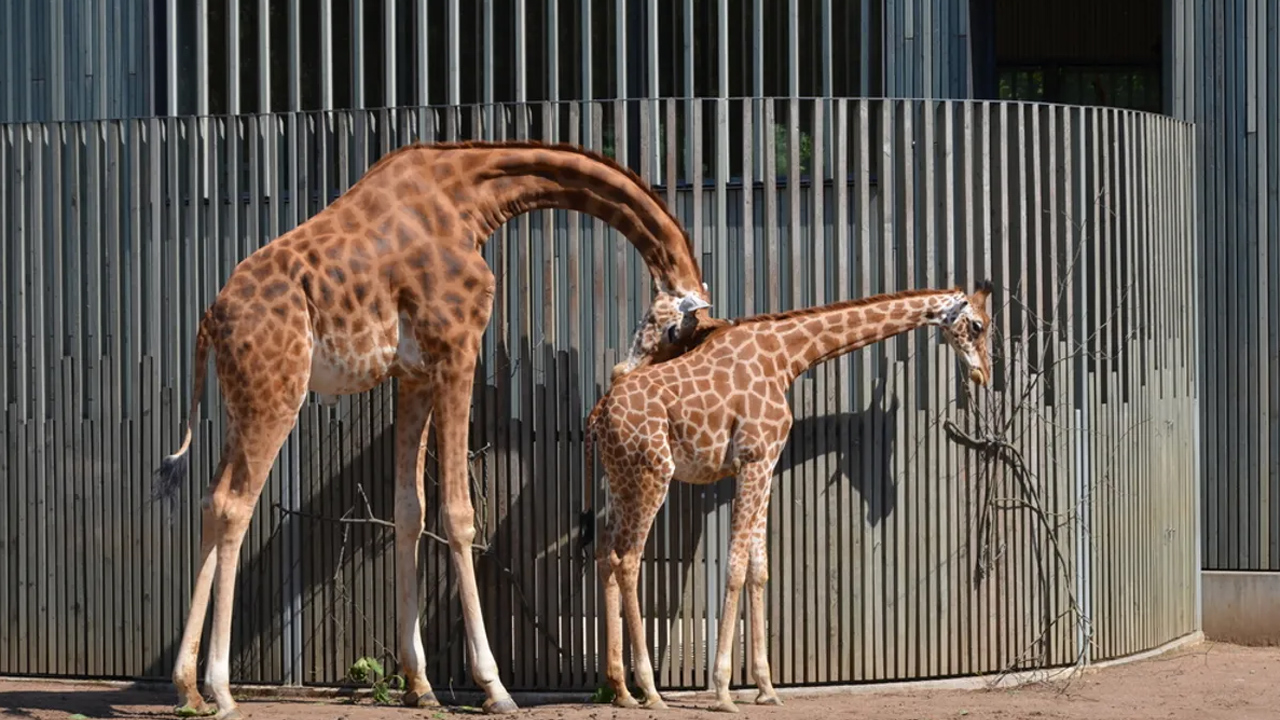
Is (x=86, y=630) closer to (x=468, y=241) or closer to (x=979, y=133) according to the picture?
(x=468, y=241)

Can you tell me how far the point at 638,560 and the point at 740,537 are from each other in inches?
19.8

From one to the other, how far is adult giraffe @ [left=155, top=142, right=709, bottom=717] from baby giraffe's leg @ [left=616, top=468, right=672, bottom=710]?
0.65 m

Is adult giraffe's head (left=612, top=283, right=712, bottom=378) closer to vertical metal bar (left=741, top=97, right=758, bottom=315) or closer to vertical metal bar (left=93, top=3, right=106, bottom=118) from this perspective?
vertical metal bar (left=741, top=97, right=758, bottom=315)

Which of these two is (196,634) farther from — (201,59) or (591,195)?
(201,59)

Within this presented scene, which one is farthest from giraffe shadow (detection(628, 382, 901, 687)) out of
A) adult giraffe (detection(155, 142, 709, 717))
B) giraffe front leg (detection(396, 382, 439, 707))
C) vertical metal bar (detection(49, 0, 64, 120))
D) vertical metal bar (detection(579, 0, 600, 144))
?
vertical metal bar (detection(49, 0, 64, 120))

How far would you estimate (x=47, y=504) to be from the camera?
10.3 m

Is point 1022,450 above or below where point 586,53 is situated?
below

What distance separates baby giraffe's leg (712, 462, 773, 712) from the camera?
29.6 feet

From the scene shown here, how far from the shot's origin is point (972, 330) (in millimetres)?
9484

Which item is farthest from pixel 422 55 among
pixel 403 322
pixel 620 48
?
pixel 403 322

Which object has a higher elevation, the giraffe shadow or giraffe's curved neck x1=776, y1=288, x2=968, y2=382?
giraffe's curved neck x1=776, y1=288, x2=968, y2=382

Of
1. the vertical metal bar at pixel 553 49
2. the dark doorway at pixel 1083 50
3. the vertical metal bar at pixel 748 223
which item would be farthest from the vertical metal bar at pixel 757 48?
the dark doorway at pixel 1083 50

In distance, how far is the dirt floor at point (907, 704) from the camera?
8.85 metres

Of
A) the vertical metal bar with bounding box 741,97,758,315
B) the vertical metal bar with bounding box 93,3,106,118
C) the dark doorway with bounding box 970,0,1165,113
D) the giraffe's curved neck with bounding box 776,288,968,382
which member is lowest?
the giraffe's curved neck with bounding box 776,288,968,382
